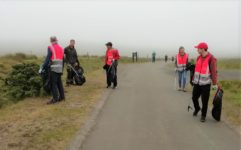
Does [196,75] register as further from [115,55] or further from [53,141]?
[115,55]

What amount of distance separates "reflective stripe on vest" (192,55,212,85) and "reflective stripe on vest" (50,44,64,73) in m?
4.49

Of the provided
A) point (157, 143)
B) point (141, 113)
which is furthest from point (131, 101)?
point (157, 143)

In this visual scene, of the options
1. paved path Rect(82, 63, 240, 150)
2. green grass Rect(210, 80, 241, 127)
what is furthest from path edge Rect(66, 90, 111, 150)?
green grass Rect(210, 80, 241, 127)

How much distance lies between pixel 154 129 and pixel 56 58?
15.5 feet

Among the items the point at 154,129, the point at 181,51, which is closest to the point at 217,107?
the point at 154,129

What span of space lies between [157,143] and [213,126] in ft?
7.76

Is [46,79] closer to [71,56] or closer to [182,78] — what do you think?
[71,56]

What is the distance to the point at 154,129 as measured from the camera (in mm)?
9711

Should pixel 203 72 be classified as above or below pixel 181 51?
below

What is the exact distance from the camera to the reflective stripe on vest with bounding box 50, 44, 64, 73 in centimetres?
1303

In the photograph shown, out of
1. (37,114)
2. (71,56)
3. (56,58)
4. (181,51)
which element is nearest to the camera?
(37,114)

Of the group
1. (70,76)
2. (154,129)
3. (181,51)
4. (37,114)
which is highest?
(181,51)

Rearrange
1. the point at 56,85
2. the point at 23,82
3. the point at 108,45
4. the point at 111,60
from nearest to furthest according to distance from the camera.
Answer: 1. the point at 56,85
2. the point at 23,82
3. the point at 108,45
4. the point at 111,60

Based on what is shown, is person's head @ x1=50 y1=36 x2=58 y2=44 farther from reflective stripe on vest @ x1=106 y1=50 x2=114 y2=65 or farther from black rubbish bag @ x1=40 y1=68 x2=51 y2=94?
reflective stripe on vest @ x1=106 y1=50 x2=114 y2=65
